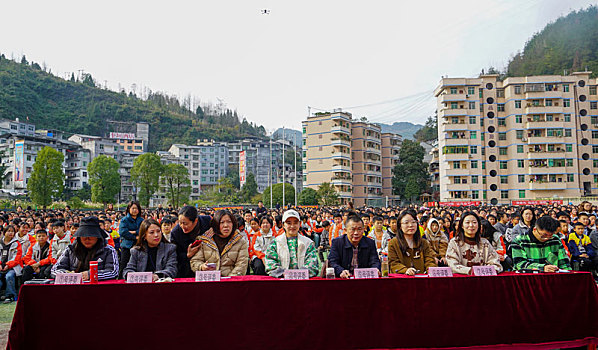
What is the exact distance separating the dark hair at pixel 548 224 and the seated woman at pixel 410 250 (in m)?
1.30

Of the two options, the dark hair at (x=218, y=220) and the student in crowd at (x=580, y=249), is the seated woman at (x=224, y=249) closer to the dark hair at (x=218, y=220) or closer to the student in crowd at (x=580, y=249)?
the dark hair at (x=218, y=220)

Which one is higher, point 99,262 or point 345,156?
point 345,156

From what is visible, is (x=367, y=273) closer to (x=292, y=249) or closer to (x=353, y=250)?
(x=353, y=250)

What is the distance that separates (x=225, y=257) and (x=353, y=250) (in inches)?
62.4

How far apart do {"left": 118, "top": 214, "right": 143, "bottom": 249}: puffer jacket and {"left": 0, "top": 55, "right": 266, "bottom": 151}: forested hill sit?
3045 inches

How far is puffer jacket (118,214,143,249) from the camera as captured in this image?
22.1 ft

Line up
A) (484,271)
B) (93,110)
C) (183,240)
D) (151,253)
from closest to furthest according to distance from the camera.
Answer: (484,271)
(151,253)
(183,240)
(93,110)

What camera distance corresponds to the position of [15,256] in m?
7.07

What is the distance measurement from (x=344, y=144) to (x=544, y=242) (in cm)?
4651

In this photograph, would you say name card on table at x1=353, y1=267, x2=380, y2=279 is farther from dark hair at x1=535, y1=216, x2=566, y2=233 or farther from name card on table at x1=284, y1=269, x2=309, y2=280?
dark hair at x1=535, y1=216, x2=566, y2=233

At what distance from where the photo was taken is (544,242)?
14.5ft

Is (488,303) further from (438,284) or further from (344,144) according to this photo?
(344,144)

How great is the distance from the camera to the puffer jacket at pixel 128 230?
673 centimetres

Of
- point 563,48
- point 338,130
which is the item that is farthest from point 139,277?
point 563,48
